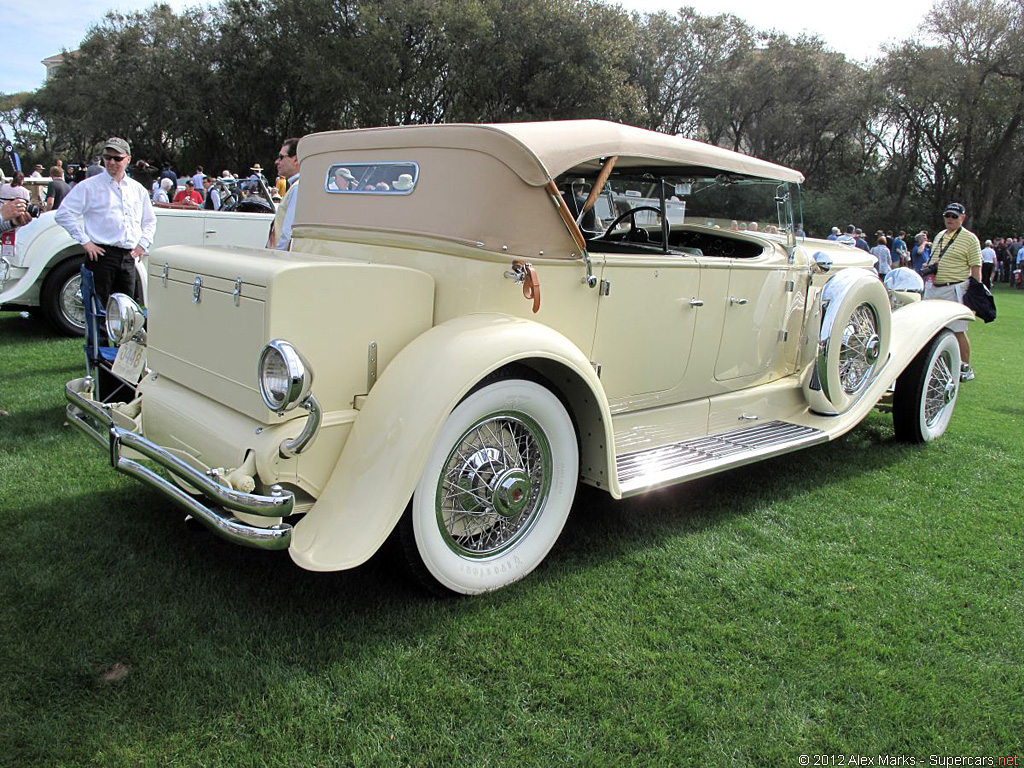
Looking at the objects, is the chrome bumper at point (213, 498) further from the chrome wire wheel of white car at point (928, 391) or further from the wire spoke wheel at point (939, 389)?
the wire spoke wheel at point (939, 389)

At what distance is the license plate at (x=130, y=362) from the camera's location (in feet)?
12.0

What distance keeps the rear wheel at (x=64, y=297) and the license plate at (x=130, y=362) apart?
4445mm

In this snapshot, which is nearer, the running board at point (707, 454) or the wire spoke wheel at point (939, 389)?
the running board at point (707, 454)

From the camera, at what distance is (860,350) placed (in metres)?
4.79

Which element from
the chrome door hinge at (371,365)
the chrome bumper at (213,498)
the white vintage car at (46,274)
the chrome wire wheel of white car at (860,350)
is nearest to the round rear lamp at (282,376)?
the chrome bumper at (213,498)

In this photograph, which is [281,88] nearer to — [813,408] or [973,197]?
[973,197]

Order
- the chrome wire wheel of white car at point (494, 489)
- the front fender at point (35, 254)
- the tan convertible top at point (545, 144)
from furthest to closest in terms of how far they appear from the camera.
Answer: the front fender at point (35, 254), the tan convertible top at point (545, 144), the chrome wire wheel of white car at point (494, 489)

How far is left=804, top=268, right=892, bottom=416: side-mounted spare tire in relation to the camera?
14.7ft

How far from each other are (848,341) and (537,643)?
10.3 ft

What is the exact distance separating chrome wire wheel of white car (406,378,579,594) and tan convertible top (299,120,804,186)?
95 cm

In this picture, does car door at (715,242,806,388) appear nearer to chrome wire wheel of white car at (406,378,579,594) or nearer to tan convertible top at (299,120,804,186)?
tan convertible top at (299,120,804,186)

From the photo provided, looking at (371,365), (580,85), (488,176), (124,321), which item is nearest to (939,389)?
(488,176)

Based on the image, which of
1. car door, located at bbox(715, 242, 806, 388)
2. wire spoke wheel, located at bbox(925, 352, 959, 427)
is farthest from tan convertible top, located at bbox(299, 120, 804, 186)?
wire spoke wheel, located at bbox(925, 352, 959, 427)

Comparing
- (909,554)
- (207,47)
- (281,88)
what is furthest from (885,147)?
(909,554)
